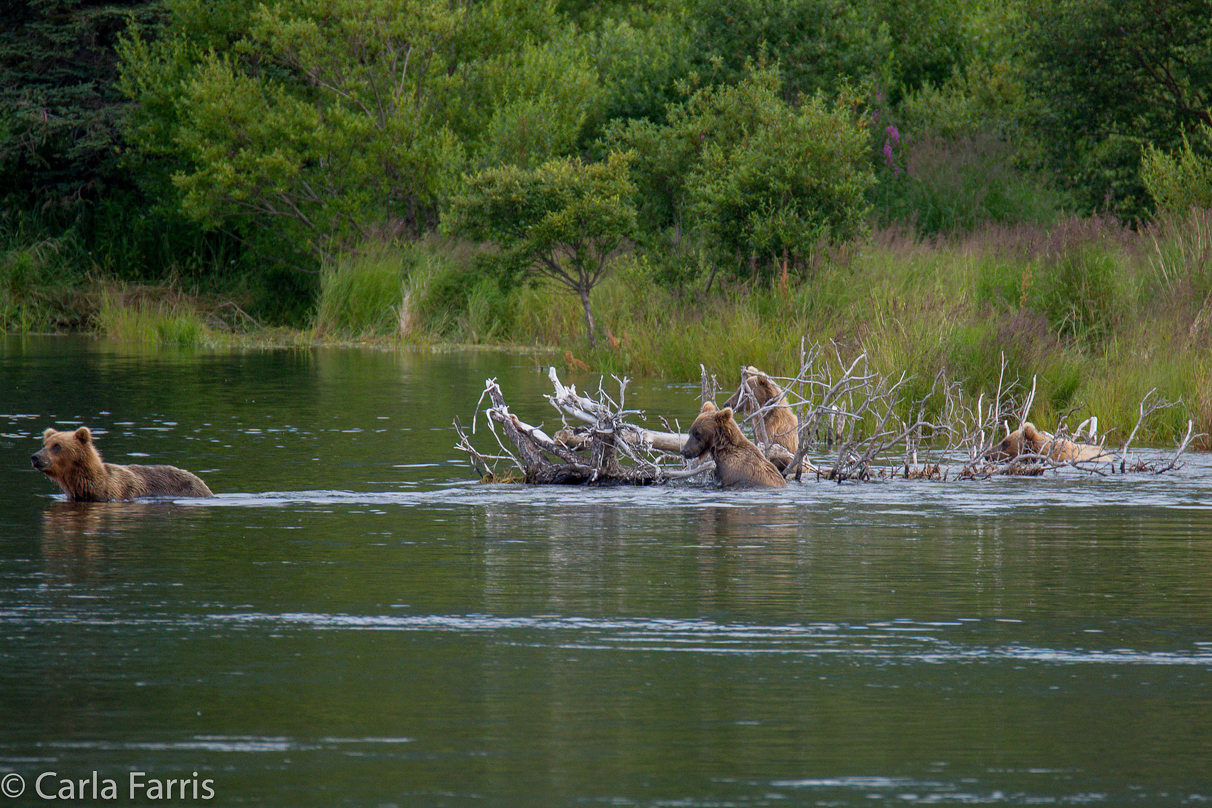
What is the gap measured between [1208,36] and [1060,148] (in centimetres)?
390

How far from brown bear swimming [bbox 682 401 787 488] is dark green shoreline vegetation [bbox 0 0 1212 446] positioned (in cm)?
364

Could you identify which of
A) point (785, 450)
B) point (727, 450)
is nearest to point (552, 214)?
point (785, 450)

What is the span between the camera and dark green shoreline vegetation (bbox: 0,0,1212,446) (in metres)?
18.0

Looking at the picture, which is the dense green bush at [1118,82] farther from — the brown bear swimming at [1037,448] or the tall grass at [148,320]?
the tall grass at [148,320]

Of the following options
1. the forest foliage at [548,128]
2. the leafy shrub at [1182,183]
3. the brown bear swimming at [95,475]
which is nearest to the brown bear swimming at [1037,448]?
the brown bear swimming at [95,475]

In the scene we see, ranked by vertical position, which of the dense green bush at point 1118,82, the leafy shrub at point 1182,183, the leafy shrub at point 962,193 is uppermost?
the dense green bush at point 1118,82

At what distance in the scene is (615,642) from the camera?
21.9 feet

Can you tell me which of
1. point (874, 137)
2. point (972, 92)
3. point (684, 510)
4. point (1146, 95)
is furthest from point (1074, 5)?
point (684, 510)

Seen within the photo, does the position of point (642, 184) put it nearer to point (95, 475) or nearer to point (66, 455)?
point (95, 475)

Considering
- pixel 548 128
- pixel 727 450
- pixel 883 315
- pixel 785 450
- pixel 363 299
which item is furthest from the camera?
pixel 548 128

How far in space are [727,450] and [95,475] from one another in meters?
4.27

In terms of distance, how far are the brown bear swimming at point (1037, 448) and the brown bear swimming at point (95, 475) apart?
593 cm

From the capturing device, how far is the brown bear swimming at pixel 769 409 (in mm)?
12561

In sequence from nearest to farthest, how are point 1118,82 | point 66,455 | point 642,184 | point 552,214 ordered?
point 66,455 < point 552,214 < point 642,184 < point 1118,82
